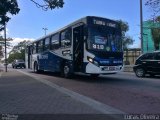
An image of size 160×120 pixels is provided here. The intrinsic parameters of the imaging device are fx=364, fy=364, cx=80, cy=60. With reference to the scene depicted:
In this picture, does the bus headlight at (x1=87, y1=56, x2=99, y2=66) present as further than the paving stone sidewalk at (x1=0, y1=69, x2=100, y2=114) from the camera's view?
Yes

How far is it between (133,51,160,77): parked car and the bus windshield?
3568 mm

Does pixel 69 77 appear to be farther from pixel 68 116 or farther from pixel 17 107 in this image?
pixel 68 116

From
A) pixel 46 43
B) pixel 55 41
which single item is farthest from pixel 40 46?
pixel 55 41

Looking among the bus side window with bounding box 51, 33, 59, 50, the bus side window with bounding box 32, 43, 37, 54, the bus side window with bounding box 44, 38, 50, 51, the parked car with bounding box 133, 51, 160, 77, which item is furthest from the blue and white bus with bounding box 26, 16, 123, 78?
the bus side window with bounding box 32, 43, 37, 54

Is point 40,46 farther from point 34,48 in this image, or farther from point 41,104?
point 41,104

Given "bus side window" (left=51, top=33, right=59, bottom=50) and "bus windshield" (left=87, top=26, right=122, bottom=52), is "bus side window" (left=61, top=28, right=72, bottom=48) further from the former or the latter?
"bus windshield" (left=87, top=26, right=122, bottom=52)

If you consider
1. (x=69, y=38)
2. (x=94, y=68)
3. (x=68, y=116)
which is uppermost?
(x=69, y=38)

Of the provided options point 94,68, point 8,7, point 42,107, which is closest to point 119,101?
point 42,107

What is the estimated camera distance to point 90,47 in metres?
19.5

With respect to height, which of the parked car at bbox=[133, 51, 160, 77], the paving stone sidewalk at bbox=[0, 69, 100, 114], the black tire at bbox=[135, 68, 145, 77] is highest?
the parked car at bbox=[133, 51, 160, 77]

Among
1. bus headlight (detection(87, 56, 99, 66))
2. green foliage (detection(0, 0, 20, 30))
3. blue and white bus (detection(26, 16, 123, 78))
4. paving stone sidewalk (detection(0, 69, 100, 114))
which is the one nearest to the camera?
paving stone sidewalk (detection(0, 69, 100, 114))

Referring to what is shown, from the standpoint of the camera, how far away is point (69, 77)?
22906 mm

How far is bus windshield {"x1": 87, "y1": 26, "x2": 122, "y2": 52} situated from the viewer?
19656mm

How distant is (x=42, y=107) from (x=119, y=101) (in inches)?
113
